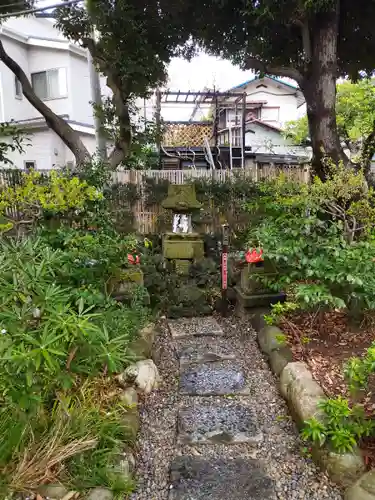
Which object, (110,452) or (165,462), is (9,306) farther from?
(165,462)

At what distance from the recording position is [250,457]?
2.18 meters

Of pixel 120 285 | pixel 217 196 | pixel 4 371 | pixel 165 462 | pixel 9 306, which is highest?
pixel 217 196

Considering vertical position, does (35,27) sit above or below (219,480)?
above

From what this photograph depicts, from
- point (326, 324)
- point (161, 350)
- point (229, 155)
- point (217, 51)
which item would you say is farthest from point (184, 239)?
point (229, 155)

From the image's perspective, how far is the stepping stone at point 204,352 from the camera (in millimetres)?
3432

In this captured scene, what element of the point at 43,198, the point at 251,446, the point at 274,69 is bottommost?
the point at 251,446

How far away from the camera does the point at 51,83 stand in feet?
40.6

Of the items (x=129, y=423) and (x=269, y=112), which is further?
(x=269, y=112)

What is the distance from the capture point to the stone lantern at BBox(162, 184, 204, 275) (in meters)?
4.99

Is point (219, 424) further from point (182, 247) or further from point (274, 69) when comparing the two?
point (274, 69)

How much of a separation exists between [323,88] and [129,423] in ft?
14.4

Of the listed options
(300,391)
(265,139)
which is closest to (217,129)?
(265,139)

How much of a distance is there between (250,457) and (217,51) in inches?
208

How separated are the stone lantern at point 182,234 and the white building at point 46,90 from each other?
8104mm
